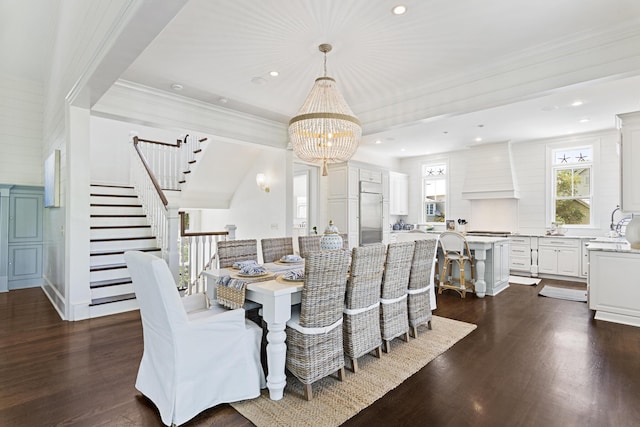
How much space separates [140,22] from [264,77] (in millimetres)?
2095

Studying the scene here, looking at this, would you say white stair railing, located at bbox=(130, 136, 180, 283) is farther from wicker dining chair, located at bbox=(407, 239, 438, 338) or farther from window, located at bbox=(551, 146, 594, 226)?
window, located at bbox=(551, 146, 594, 226)

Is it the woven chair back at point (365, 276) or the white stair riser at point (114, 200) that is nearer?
the woven chair back at point (365, 276)

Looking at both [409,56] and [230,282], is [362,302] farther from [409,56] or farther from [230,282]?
[409,56]

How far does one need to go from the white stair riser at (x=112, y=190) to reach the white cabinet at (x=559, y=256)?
8.10 m

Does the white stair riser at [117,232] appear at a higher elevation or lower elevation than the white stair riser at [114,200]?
lower

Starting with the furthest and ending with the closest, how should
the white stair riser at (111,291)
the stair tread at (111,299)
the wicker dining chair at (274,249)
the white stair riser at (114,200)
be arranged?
the white stair riser at (114,200)
the white stair riser at (111,291)
the stair tread at (111,299)
the wicker dining chair at (274,249)

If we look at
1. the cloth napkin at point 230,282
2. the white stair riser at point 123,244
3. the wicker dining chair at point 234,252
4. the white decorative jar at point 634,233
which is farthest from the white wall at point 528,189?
the cloth napkin at point 230,282

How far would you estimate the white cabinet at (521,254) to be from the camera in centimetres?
660

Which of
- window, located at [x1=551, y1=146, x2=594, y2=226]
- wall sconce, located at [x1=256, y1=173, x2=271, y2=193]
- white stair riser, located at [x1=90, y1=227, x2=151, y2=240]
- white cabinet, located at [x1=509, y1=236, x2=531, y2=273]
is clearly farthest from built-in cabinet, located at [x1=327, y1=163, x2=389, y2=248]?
window, located at [x1=551, y1=146, x2=594, y2=226]

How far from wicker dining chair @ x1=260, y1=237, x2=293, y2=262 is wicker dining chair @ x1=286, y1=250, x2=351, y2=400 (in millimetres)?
1375

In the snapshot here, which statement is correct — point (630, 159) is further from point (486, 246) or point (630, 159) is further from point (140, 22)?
point (140, 22)

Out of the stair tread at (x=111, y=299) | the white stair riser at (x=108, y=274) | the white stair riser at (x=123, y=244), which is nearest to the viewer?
the stair tread at (x=111, y=299)

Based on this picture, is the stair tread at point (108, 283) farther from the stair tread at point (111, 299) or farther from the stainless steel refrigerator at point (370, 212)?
the stainless steel refrigerator at point (370, 212)

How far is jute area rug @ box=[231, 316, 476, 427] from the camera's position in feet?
6.63
